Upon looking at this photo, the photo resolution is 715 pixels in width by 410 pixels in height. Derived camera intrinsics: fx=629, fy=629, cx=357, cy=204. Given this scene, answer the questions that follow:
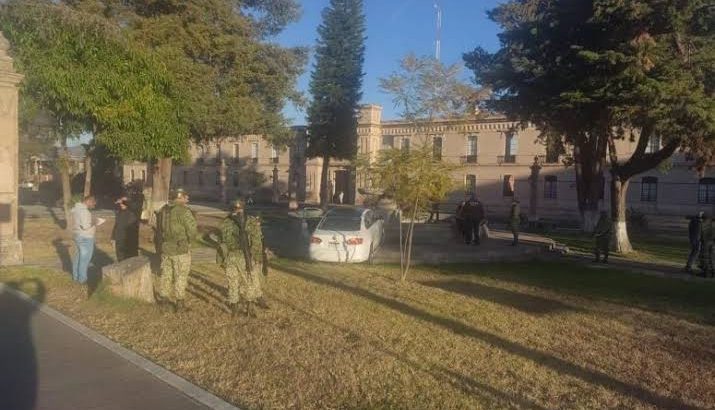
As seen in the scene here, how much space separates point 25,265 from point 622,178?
1617 cm

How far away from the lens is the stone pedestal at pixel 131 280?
880 cm

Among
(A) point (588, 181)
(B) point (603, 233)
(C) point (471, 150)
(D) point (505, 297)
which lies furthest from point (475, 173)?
(D) point (505, 297)

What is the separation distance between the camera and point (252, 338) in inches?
282

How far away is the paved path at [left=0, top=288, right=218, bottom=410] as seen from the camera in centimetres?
515

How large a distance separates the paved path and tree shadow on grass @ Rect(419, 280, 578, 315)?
5.73 metres

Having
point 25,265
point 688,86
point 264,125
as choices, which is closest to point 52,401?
point 25,265

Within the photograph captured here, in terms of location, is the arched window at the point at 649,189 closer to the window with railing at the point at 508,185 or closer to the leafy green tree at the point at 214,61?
the window with railing at the point at 508,185

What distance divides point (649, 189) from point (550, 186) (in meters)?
6.66

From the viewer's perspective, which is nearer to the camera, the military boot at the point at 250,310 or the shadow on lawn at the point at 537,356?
the shadow on lawn at the point at 537,356

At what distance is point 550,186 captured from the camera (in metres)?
46.1

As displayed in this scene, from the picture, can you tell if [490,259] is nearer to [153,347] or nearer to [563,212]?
[153,347]

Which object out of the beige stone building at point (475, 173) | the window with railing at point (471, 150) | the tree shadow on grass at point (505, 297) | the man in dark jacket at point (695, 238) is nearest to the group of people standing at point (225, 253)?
the tree shadow on grass at point (505, 297)

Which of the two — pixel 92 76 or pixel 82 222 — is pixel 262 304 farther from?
pixel 92 76

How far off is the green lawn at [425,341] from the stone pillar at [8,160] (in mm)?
1209
